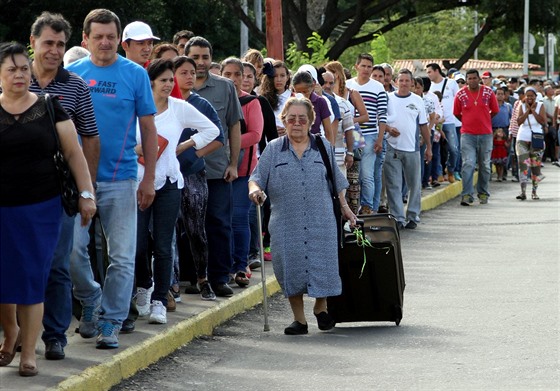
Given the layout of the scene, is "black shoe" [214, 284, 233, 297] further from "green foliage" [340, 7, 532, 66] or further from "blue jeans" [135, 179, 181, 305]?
"green foliage" [340, 7, 532, 66]

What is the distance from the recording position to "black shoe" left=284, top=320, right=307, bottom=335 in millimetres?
10141

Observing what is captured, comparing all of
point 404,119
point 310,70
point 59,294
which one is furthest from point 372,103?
point 59,294

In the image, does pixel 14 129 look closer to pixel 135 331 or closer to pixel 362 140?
pixel 135 331

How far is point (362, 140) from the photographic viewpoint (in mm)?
15906

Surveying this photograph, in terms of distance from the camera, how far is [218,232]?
37.2 ft

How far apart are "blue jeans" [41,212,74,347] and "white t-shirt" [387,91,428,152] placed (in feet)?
33.1

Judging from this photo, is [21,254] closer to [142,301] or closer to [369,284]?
[142,301]

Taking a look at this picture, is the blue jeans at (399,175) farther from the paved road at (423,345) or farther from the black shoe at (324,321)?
the black shoe at (324,321)

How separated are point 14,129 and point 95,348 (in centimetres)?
168

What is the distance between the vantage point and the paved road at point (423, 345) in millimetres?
8234

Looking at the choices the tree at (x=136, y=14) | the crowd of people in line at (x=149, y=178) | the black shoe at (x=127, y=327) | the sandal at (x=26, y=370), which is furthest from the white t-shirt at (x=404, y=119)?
the tree at (x=136, y=14)

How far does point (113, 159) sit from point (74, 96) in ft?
1.93

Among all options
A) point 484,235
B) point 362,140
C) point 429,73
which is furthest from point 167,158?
point 429,73

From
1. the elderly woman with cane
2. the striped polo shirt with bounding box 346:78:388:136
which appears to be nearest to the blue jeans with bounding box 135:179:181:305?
the elderly woman with cane
